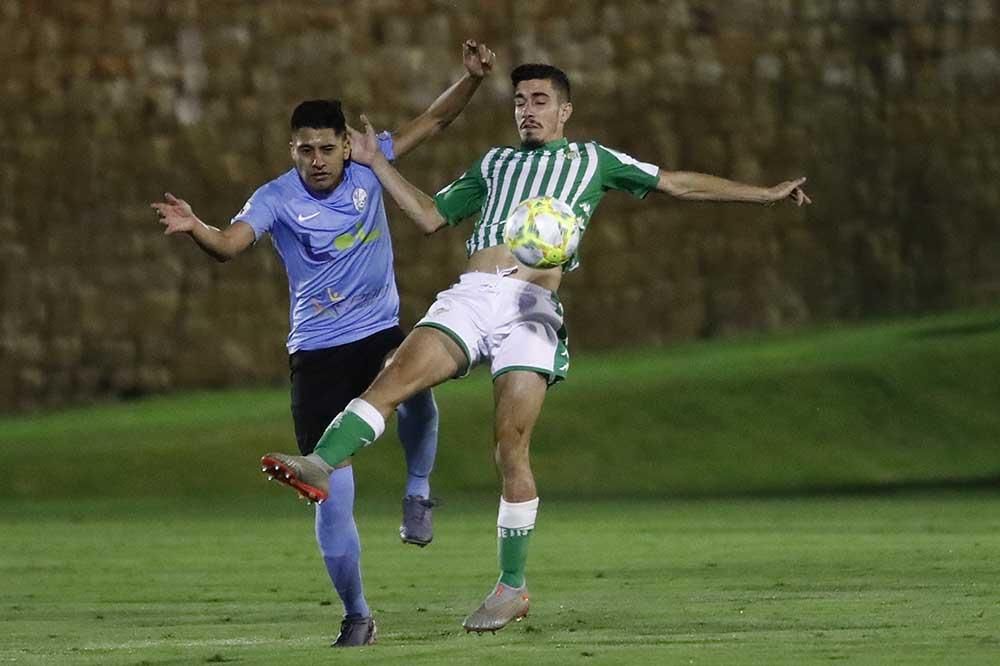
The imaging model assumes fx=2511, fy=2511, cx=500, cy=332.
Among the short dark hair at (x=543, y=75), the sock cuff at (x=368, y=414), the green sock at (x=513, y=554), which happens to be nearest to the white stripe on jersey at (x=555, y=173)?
the short dark hair at (x=543, y=75)

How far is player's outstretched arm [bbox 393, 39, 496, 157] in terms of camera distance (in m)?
9.51

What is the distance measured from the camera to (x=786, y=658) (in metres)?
7.91

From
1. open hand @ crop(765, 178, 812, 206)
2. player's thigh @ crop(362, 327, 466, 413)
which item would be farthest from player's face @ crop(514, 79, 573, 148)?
player's thigh @ crop(362, 327, 466, 413)

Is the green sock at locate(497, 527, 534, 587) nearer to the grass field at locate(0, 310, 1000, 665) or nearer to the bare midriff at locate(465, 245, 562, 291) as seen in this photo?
the grass field at locate(0, 310, 1000, 665)

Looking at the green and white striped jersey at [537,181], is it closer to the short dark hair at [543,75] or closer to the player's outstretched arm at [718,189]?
the player's outstretched arm at [718,189]

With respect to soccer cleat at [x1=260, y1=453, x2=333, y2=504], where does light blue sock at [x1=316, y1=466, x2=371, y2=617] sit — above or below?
below

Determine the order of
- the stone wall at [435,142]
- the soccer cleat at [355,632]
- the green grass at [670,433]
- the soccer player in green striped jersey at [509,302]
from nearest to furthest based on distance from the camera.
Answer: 1. the soccer cleat at [355,632]
2. the soccer player in green striped jersey at [509,302]
3. the green grass at [670,433]
4. the stone wall at [435,142]

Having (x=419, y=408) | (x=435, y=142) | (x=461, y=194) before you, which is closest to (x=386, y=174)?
(x=461, y=194)

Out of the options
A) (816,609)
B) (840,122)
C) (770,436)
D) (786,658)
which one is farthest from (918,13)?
(786,658)

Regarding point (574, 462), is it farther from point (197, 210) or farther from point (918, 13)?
point (918, 13)

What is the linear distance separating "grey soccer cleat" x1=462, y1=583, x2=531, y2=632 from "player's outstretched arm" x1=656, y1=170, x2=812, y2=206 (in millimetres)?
1599

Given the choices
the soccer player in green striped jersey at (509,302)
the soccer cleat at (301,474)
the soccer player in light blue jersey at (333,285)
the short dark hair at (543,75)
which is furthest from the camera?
the short dark hair at (543,75)

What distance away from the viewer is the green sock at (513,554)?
8.91 metres

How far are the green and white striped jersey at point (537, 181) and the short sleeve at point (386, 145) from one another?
240 millimetres
